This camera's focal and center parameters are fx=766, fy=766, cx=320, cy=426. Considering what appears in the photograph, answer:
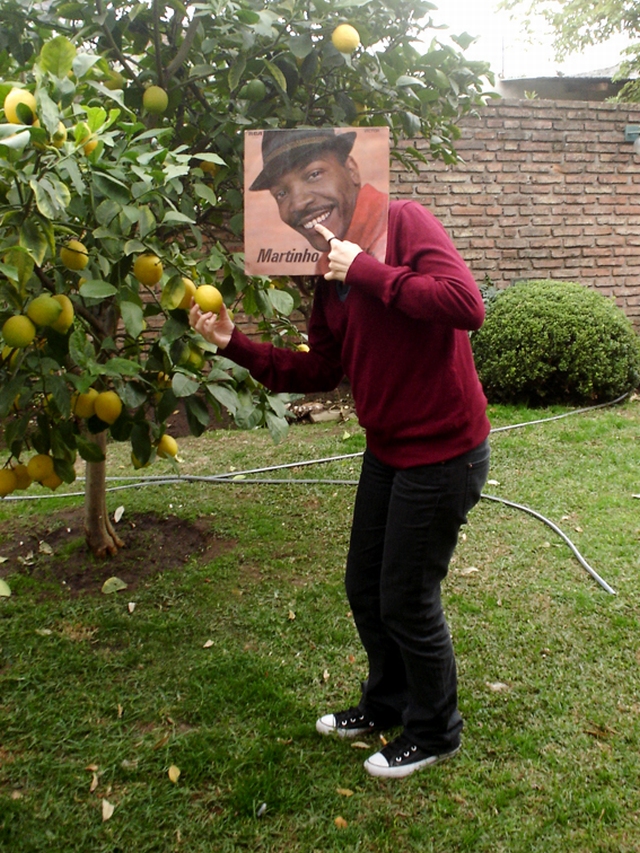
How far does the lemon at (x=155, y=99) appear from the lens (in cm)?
249

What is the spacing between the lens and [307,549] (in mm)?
3701

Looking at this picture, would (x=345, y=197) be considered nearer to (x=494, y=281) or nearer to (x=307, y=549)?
(x=307, y=549)

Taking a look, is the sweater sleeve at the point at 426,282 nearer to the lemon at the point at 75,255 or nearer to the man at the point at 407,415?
the man at the point at 407,415

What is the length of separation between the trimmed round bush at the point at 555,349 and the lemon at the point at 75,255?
15.3 feet

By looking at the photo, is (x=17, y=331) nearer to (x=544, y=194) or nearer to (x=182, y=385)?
(x=182, y=385)

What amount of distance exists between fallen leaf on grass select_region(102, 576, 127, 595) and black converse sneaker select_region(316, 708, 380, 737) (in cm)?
122

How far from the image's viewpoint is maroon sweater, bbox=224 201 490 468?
1715 millimetres

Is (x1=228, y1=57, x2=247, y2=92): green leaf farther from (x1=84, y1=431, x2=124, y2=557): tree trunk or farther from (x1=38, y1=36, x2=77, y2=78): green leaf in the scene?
(x1=84, y1=431, x2=124, y2=557): tree trunk

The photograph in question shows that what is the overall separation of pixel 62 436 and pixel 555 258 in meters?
6.03

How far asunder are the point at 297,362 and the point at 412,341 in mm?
444

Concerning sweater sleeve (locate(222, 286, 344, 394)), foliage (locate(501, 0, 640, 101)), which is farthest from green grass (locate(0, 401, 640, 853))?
foliage (locate(501, 0, 640, 101))

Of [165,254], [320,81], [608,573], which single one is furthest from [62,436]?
[608,573]

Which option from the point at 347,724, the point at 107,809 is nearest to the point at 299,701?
the point at 347,724

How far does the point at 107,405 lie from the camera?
225cm
